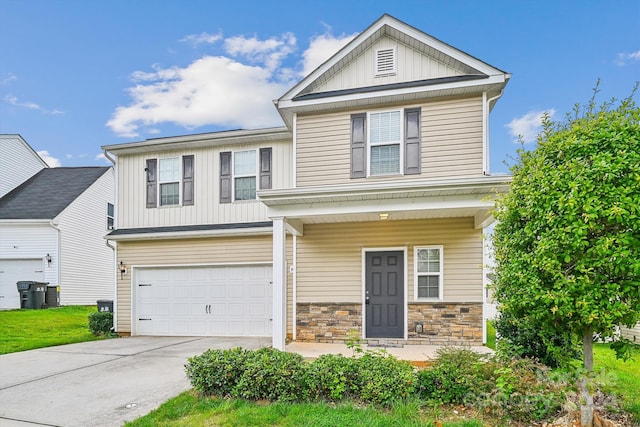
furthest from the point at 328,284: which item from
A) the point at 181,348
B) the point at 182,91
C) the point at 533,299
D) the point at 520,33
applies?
the point at 182,91

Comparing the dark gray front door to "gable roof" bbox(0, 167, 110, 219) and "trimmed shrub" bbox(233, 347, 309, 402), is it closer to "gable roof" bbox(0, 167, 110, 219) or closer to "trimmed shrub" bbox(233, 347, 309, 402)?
"trimmed shrub" bbox(233, 347, 309, 402)

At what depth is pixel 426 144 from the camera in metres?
8.68

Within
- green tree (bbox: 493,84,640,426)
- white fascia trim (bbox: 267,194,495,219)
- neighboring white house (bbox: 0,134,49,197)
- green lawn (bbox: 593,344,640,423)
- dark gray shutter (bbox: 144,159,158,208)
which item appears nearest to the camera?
green tree (bbox: 493,84,640,426)

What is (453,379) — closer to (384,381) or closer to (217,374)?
(384,381)

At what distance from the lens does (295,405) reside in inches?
182

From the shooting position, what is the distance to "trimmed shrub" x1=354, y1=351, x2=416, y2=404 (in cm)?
457

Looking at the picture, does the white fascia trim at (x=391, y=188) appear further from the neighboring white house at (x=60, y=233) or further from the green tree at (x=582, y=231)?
the neighboring white house at (x=60, y=233)

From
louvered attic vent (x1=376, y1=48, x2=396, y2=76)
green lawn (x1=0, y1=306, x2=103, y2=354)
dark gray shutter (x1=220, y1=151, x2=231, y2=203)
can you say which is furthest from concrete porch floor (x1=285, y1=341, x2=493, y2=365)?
green lawn (x1=0, y1=306, x2=103, y2=354)

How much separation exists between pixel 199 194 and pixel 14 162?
14.0 m

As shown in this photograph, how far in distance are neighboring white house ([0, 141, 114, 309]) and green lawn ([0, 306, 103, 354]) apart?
2.10 metres

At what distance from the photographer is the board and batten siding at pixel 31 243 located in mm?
16000

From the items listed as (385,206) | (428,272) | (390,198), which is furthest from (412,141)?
(428,272)

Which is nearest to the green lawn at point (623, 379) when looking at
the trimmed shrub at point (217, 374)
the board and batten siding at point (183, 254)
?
the trimmed shrub at point (217, 374)

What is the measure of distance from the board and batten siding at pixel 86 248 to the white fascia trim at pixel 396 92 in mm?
13041
